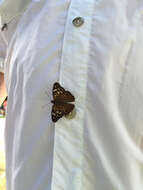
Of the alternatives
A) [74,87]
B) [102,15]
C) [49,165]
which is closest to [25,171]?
[49,165]

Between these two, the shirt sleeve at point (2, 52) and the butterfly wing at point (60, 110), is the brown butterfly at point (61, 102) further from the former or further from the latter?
the shirt sleeve at point (2, 52)

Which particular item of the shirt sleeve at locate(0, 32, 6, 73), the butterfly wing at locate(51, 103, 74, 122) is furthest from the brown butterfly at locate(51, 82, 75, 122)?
the shirt sleeve at locate(0, 32, 6, 73)

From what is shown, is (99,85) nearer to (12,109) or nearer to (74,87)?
(74,87)

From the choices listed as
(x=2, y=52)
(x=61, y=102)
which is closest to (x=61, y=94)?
(x=61, y=102)

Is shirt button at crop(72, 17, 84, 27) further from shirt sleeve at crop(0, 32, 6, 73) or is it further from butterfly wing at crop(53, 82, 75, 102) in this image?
shirt sleeve at crop(0, 32, 6, 73)

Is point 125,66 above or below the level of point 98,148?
above

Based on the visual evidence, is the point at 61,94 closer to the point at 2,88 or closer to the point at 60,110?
the point at 60,110

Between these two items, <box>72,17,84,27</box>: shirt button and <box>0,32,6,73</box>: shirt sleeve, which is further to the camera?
<box>0,32,6,73</box>: shirt sleeve

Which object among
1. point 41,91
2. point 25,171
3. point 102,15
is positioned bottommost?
point 25,171
